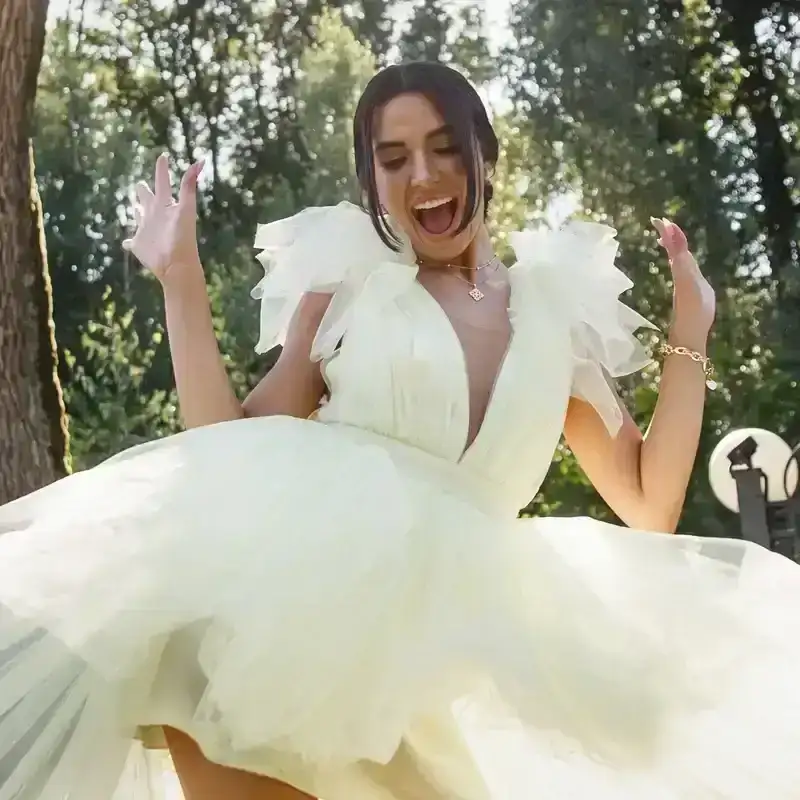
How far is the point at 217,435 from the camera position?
0.63 meters

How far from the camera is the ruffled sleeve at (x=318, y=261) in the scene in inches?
31.4

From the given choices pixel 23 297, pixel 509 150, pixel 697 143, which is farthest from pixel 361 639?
pixel 697 143

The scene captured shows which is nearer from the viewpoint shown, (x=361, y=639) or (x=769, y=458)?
(x=361, y=639)

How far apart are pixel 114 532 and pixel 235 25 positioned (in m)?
3.45

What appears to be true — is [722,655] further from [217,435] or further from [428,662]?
[217,435]

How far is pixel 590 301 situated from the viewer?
865 millimetres

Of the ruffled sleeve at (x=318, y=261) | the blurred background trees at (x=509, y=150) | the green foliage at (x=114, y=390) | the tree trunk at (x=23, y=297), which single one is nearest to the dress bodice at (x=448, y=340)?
the ruffled sleeve at (x=318, y=261)

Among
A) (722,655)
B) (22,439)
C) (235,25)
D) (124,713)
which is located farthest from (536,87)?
(124,713)

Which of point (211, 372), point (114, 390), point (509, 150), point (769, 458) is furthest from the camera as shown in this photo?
point (114, 390)

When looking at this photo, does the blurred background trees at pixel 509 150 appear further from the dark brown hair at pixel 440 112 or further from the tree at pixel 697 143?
the dark brown hair at pixel 440 112

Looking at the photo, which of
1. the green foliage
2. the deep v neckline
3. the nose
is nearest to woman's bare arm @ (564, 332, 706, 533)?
the deep v neckline

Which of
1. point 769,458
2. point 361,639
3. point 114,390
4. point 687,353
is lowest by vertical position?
point 769,458

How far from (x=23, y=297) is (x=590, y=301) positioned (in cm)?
126

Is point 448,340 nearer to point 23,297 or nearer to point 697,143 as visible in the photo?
point 23,297
